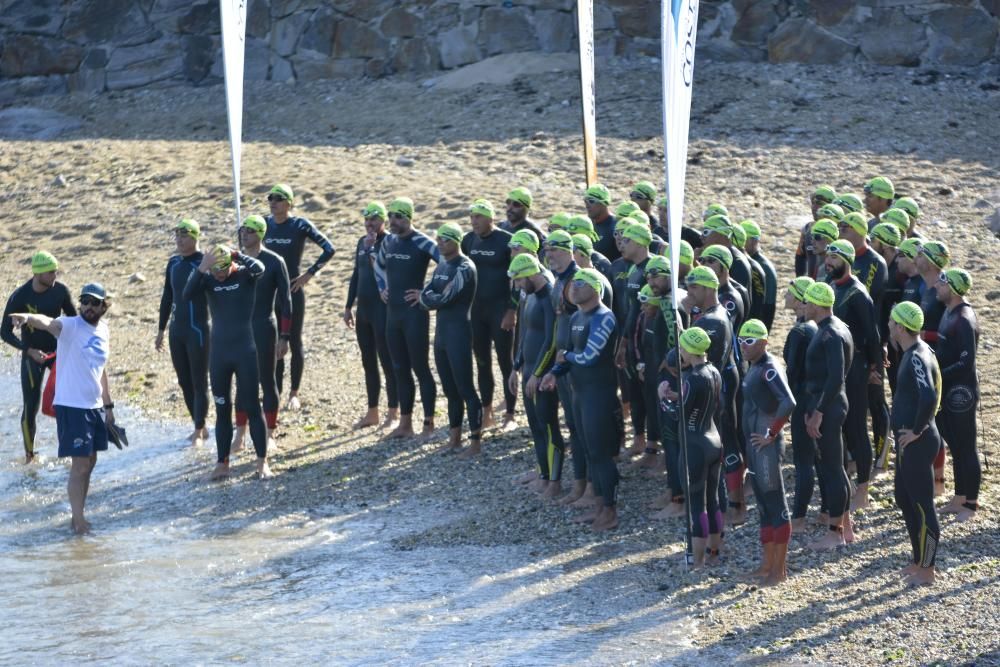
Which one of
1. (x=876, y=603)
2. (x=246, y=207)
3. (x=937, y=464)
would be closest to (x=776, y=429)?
(x=876, y=603)

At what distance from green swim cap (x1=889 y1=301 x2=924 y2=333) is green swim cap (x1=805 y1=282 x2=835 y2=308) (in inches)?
21.4

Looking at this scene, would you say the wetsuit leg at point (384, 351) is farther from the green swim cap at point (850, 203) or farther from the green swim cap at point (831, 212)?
the green swim cap at point (850, 203)

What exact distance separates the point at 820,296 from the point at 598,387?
1.55 m

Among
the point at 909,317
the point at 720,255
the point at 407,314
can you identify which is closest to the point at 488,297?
the point at 407,314

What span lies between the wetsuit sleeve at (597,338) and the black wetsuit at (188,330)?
348cm

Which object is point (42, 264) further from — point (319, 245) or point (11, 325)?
point (319, 245)

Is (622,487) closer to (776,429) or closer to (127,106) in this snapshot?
(776,429)

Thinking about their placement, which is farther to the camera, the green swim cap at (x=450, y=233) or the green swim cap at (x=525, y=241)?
the green swim cap at (x=450, y=233)

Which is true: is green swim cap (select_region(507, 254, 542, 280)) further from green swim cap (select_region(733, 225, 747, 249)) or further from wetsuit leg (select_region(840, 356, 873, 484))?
wetsuit leg (select_region(840, 356, 873, 484))

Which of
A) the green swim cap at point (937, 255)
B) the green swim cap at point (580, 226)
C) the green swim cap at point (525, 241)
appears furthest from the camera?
the green swim cap at point (580, 226)

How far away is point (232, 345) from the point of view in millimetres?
11352

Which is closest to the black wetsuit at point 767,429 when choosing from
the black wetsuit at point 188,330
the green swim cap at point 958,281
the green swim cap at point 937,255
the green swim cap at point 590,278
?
the green swim cap at point 590,278

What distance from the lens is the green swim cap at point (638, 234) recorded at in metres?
10.7

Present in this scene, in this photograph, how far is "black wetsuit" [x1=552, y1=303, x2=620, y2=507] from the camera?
9.86 metres
